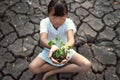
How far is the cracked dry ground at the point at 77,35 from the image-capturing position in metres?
2.82

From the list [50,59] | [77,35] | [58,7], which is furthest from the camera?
[77,35]

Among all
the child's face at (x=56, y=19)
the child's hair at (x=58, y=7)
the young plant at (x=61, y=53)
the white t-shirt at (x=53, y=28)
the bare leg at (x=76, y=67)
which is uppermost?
the child's hair at (x=58, y=7)

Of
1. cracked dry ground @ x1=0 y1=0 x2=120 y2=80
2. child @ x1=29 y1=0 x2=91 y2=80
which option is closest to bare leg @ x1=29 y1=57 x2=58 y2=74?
child @ x1=29 y1=0 x2=91 y2=80

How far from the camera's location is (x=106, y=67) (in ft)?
9.41

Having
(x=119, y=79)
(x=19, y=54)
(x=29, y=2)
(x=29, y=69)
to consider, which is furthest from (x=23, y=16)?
(x=119, y=79)

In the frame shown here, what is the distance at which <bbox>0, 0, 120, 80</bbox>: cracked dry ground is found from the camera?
9.26ft

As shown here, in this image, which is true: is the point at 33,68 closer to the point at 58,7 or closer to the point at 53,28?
the point at 53,28

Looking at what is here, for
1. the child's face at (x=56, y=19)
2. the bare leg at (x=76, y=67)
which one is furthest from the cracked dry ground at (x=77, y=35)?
the child's face at (x=56, y=19)

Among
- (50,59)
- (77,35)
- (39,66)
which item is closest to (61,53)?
(50,59)

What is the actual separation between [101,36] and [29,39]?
3.02ft

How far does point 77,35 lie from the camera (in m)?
3.18

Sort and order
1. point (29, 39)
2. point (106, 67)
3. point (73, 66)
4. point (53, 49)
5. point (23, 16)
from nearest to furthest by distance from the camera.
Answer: point (53, 49) → point (73, 66) → point (106, 67) → point (29, 39) → point (23, 16)

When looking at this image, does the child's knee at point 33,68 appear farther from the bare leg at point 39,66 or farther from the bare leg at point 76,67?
the bare leg at point 76,67

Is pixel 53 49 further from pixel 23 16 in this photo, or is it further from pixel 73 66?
pixel 23 16
